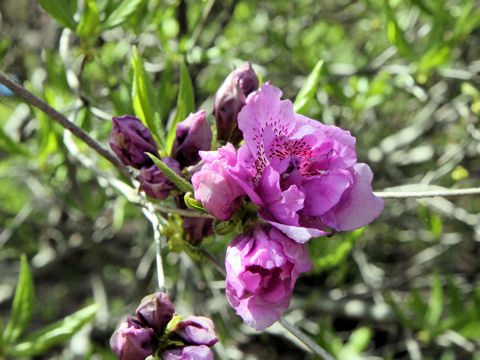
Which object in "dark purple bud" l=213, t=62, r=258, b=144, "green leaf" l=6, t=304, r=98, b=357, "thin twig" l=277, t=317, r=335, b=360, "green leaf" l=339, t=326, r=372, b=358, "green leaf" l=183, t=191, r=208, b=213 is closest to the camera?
"green leaf" l=183, t=191, r=208, b=213

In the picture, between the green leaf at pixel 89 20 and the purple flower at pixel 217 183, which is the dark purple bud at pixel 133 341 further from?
the green leaf at pixel 89 20

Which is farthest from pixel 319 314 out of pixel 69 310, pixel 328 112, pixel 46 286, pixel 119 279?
pixel 46 286

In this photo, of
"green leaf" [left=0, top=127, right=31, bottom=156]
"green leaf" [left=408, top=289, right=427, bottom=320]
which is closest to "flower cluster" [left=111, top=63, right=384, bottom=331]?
"green leaf" [left=0, top=127, right=31, bottom=156]

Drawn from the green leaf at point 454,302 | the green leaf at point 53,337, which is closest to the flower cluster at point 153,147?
the green leaf at point 53,337

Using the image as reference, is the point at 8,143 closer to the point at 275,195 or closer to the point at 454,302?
the point at 275,195

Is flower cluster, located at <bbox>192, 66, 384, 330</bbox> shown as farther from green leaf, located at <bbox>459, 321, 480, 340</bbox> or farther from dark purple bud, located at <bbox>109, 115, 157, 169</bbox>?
green leaf, located at <bbox>459, 321, 480, 340</bbox>

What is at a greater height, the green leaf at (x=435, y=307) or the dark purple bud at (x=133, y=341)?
the dark purple bud at (x=133, y=341)

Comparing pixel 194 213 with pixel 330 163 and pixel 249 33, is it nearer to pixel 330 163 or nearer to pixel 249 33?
pixel 330 163
